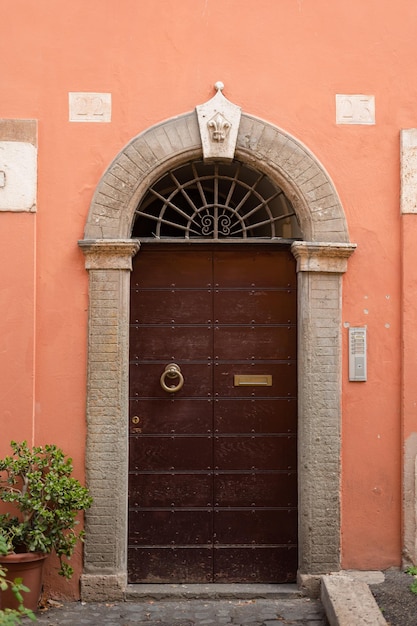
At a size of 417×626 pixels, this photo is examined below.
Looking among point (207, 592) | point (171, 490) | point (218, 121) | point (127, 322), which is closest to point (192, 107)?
point (218, 121)

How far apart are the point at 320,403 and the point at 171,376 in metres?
1.14

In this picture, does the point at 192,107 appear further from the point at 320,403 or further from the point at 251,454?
the point at 251,454

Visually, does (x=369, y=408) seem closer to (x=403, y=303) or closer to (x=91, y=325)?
(x=403, y=303)

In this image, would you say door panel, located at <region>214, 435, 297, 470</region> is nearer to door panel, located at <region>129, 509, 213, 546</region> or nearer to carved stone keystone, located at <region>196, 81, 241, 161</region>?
door panel, located at <region>129, 509, 213, 546</region>

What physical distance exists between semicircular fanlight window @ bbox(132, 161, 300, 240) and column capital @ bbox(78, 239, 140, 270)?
0.30 m

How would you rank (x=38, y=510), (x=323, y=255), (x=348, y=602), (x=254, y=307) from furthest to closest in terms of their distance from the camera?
(x=254, y=307) < (x=323, y=255) < (x=38, y=510) < (x=348, y=602)

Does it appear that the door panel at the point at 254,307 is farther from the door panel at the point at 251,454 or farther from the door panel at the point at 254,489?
the door panel at the point at 254,489

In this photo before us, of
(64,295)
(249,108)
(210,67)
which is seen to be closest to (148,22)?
(210,67)

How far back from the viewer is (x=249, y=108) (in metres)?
5.84

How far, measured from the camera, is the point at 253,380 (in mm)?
5988

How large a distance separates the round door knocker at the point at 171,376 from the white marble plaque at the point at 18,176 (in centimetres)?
156

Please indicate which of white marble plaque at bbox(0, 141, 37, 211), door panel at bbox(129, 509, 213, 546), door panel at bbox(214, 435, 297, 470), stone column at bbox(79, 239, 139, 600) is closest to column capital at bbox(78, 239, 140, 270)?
stone column at bbox(79, 239, 139, 600)

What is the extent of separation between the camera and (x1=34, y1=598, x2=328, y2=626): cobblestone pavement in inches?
207

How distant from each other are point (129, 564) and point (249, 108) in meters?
3.55
